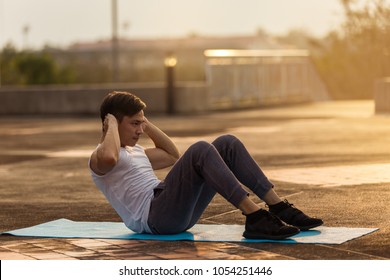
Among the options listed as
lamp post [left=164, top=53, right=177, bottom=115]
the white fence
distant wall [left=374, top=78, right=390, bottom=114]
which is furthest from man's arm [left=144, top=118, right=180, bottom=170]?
the white fence

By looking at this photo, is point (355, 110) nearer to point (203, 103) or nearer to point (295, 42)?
point (203, 103)

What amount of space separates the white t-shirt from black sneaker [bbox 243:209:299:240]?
702mm

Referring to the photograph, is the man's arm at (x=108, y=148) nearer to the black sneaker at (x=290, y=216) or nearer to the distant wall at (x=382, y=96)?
the black sneaker at (x=290, y=216)

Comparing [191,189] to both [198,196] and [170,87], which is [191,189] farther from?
[170,87]

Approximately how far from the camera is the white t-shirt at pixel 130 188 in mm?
7777

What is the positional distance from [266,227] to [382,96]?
19.8 m

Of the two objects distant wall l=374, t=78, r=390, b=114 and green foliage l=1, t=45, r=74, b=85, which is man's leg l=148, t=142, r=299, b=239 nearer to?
distant wall l=374, t=78, r=390, b=114

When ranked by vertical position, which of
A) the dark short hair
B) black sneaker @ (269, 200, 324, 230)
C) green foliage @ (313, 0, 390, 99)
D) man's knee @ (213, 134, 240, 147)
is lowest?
green foliage @ (313, 0, 390, 99)

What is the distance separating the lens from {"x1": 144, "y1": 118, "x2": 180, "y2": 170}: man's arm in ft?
27.1

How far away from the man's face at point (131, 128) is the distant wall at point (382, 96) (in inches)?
749

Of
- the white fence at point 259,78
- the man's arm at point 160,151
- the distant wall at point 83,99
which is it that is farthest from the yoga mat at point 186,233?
the white fence at point 259,78

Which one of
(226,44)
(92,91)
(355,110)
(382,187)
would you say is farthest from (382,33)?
(226,44)

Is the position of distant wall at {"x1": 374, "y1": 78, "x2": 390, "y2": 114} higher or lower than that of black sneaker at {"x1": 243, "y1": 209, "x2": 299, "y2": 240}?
lower
